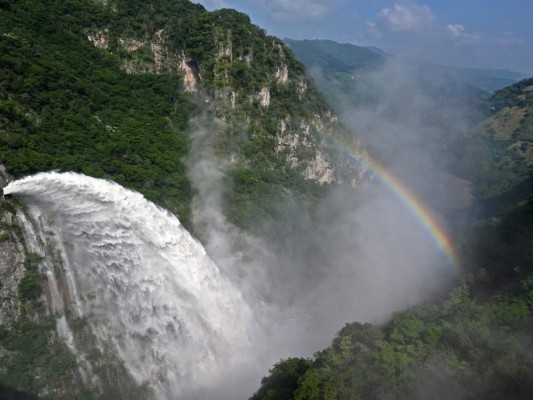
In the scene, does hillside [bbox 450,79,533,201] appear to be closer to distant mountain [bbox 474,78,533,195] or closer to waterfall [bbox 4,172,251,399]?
distant mountain [bbox 474,78,533,195]

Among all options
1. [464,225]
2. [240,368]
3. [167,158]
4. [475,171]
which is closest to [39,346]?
[240,368]

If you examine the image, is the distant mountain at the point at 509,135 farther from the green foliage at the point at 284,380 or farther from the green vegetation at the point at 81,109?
the green foliage at the point at 284,380

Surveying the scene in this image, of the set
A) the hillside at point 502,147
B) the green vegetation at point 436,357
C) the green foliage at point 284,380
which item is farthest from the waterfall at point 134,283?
the hillside at point 502,147

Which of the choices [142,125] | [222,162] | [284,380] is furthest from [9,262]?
[222,162]

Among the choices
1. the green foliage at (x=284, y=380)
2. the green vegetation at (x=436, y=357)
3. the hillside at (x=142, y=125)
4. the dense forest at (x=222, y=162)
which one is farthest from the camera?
the hillside at (x=142, y=125)

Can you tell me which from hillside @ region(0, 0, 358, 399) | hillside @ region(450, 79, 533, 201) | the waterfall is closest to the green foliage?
the waterfall

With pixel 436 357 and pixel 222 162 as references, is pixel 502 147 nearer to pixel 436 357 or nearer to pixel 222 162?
pixel 222 162

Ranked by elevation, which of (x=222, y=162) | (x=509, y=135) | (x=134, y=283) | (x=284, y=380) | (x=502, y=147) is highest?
(x=509, y=135)

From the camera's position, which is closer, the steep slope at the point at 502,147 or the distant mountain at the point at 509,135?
the steep slope at the point at 502,147

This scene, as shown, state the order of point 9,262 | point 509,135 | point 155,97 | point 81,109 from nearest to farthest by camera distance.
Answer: point 9,262, point 81,109, point 155,97, point 509,135
